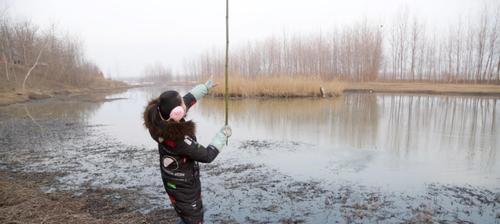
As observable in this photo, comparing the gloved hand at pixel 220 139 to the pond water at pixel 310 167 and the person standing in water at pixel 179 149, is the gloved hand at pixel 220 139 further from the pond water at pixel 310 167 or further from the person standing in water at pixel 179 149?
the pond water at pixel 310 167

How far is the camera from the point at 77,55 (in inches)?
2175

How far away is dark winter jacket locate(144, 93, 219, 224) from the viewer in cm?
236

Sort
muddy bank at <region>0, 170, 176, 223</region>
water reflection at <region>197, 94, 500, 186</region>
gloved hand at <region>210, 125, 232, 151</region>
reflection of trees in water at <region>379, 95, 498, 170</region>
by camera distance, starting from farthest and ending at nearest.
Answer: reflection of trees in water at <region>379, 95, 498, 170</region>
water reflection at <region>197, 94, 500, 186</region>
muddy bank at <region>0, 170, 176, 223</region>
gloved hand at <region>210, 125, 232, 151</region>

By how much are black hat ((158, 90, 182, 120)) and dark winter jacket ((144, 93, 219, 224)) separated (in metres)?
0.06

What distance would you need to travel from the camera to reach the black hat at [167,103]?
7.73 ft

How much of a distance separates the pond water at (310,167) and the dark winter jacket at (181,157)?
1.57 meters

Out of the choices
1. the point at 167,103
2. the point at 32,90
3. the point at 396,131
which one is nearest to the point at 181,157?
the point at 167,103

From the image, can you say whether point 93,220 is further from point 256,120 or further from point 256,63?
point 256,63

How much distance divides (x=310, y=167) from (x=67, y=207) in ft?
13.8

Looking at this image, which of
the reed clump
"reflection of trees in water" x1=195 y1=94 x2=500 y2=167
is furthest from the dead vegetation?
"reflection of trees in water" x1=195 y1=94 x2=500 y2=167

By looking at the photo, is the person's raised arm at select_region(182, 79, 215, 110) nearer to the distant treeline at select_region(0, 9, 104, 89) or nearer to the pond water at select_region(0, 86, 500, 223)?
the pond water at select_region(0, 86, 500, 223)

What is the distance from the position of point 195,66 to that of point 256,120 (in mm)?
84534

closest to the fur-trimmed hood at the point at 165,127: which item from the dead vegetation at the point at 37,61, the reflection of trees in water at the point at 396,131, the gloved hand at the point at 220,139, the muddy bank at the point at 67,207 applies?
the gloved hand at the point at 220,139

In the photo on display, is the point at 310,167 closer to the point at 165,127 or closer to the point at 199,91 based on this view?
the point at 199,91
